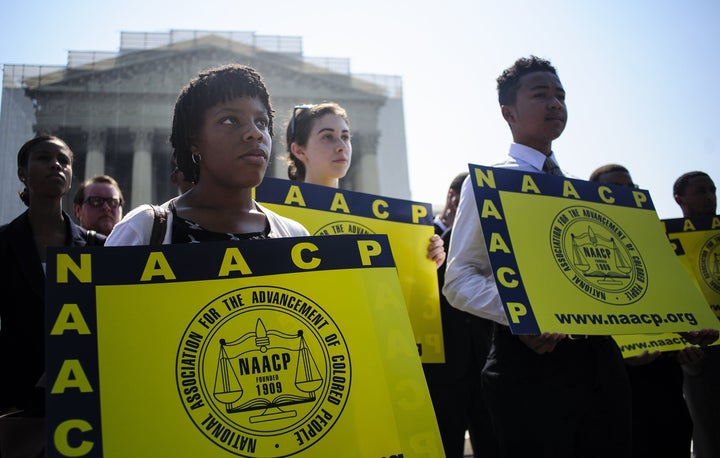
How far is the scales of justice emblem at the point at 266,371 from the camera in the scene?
5.45ft

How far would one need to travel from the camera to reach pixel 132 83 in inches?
1316

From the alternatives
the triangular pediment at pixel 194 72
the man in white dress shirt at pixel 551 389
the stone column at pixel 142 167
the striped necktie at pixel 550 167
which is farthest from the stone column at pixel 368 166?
the man in white dress shirt at pixel 551 389

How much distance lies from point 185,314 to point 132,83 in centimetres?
3468

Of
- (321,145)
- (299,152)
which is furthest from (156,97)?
(321,145)

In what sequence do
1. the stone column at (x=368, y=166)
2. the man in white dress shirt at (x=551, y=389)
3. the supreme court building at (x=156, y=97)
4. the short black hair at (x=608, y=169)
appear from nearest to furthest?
the man in white dress shirt at (x=551, y=389) < the short black hair at (x=608, y=169) < the supreme court building at (x=156, y=97) < the stone column at (x=368, y=166)

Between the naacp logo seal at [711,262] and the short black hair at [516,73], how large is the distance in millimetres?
1870

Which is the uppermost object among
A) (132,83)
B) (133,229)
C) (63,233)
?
(132,83)

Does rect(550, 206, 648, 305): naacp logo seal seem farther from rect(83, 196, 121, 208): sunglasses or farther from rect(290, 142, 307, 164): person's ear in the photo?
rect(83, 196, 121, 208): sunglasses

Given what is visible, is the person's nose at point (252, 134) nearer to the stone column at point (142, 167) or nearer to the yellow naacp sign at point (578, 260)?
the yellow naacp sign at point (578, 260)

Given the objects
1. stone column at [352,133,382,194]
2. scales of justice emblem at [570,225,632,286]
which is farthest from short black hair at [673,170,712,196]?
stone column at [352,133,382,194]

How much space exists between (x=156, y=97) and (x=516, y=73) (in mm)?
33148

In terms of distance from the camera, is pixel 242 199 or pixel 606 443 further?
pixel 606 443

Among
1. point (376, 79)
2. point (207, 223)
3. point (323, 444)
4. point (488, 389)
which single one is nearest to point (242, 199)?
point (207, 223)

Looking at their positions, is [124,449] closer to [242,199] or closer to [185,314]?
[185,314]
